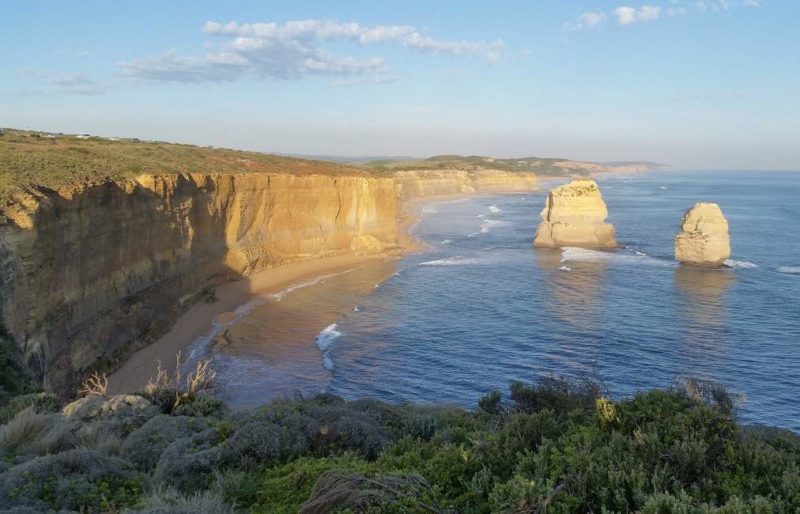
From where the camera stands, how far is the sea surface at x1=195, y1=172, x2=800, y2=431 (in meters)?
24.6

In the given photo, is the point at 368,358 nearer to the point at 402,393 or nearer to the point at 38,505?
the point at 402,393

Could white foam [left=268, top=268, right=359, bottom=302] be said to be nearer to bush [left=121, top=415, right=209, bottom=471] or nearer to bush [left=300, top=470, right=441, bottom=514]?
bush [left=121, top=415, right=209, bottom=471]

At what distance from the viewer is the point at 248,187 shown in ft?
136

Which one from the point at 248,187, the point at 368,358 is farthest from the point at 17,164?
the point at 248,187

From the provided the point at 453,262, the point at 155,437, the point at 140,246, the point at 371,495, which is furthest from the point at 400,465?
the point at 453,262

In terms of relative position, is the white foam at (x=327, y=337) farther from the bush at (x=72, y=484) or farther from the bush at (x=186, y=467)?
the bush at (x=72, y=484)

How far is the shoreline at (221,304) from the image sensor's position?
937 inches

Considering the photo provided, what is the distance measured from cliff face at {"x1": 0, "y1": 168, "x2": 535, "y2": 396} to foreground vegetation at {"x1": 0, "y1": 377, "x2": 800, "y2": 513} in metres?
9.83

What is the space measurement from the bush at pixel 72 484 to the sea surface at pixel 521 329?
14.4 meters

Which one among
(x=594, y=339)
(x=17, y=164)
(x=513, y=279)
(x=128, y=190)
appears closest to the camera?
(x=17, y=164)

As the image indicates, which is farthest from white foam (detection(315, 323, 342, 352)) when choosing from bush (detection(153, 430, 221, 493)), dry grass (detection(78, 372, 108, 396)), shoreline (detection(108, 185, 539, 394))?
bush (detection(153, 430, 221, 493))

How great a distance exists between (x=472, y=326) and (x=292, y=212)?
19605 mm

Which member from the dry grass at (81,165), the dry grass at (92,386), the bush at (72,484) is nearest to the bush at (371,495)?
the bush at (72,484)

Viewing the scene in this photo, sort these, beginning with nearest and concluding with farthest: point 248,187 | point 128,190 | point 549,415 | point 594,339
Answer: point 549,415 → point 128,190 → point 594,339 → point 248,187
